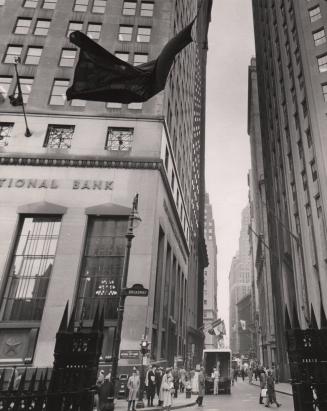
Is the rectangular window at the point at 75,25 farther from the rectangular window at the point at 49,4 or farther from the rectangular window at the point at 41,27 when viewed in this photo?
the rectangular window at the point at 49,4

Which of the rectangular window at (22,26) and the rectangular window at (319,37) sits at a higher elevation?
the rectangular window at (319,37)

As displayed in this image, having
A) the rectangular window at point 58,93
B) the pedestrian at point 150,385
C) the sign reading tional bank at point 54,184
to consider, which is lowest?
the pedestrian at point 150,385

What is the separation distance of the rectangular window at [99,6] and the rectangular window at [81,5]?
838 mm

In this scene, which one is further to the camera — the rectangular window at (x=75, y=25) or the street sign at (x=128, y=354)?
the rectangular window at (x=75, y=25)

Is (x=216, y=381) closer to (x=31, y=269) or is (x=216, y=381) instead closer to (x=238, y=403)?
(x=238, y=403)

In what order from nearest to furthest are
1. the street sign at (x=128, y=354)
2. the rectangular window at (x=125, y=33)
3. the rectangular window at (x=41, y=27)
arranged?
the street sign at (x=128, y=354) < the rectangular window at (x=41, y=27) < the rectangular window at (x=125, y=33)

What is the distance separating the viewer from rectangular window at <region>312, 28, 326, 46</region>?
39.5 meters

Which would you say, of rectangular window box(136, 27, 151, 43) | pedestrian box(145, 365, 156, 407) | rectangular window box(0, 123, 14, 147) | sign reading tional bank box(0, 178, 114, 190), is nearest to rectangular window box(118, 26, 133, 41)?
rectangular window box(136, 27, 151, 43)

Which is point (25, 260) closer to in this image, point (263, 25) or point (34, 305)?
point (34, 305)

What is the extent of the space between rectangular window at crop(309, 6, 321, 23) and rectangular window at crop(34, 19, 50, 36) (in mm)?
30478

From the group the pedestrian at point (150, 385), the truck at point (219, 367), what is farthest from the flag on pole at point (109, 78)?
the truck at point (219, 367)

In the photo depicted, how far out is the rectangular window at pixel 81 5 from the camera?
35.8 meters

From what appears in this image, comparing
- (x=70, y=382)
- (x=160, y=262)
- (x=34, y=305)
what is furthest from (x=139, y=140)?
(x=70, y=382)

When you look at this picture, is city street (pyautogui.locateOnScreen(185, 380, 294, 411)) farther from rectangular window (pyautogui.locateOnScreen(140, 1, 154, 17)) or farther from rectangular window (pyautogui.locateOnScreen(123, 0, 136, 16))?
rectangular window (pyautogui.locateOnScreen(123, 0, 136, 16))
